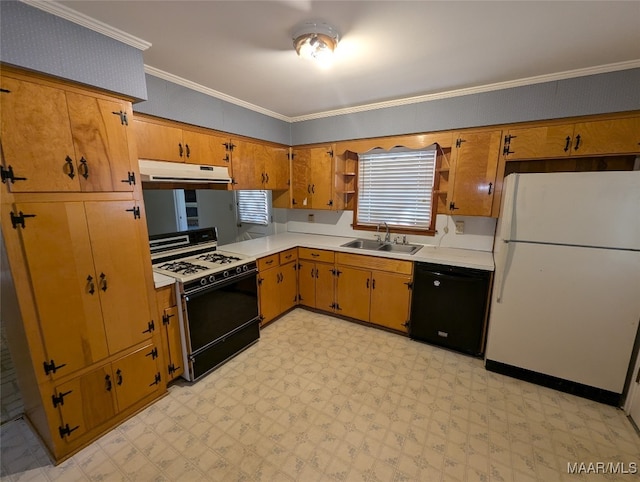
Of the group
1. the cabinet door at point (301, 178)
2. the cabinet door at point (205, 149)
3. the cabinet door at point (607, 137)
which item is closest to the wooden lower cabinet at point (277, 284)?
the cabinet door at point (301, 178)

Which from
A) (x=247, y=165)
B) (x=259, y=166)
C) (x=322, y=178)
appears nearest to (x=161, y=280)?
(x=247, y=165)

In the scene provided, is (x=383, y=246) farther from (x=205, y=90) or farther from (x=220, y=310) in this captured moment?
(x=205, y=90)

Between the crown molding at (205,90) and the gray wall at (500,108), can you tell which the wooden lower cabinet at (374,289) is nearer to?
the gray wall at (500,108)

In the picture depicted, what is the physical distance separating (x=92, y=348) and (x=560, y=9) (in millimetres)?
3274

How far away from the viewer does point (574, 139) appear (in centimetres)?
222

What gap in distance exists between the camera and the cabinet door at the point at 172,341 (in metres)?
2.10

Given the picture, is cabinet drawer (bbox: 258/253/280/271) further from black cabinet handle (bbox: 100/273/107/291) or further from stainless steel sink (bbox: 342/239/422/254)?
black cabinet handle (bbox: 100/273/107/291)

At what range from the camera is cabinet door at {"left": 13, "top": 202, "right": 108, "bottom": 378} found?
4.74ft

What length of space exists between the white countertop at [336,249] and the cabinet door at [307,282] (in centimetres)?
27

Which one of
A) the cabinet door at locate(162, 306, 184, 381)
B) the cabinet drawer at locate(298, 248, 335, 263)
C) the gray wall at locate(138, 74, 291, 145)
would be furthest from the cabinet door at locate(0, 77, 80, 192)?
the cabinet drawer at locate(298, 248, 335, 263)

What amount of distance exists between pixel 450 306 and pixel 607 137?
184cm

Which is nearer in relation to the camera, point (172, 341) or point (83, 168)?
point (83, 168)

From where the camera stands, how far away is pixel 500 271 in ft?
7.36

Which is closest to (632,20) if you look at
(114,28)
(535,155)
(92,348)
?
(535,155)
